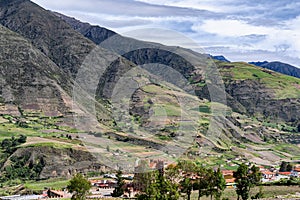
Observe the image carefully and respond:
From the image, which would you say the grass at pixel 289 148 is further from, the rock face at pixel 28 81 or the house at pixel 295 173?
the rock face at pixel 28 81

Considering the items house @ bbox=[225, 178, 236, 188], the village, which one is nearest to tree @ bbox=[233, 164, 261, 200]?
the village

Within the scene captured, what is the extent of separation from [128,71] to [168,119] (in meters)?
63.9

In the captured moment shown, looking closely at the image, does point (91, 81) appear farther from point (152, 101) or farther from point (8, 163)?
point (8, 163)

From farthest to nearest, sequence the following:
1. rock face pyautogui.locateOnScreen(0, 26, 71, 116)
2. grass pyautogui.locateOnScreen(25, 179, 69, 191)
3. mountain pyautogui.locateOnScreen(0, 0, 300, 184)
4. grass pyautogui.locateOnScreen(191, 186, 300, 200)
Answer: rock face pyautogui.locateOnScreen(0, 26, 71, 116) < mountain pyautogui.locateOnScreen(0, 0, 300, 184) < grass pyautogui.locateOnScreen(25, 179, 69, 191) < grass pyautogui.locateOnScreen(191, 186, 300, 200)

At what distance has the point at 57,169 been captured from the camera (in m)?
94.9

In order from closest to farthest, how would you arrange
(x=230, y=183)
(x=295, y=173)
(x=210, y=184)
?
1. (x=210, y=184)
2. (x=230, y=183)
3. (x=295, y=173)

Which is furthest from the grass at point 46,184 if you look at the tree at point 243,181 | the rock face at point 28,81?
the rock face at point 28,81

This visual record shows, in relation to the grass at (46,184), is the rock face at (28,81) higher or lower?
higher

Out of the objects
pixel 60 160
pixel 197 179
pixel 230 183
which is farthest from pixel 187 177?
pixel 60 160

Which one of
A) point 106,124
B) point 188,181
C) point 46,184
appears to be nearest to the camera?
point 188,181

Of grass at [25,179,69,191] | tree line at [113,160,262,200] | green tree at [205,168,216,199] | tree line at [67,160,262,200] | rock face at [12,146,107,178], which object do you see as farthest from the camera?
rock face at [12,146,107,178]

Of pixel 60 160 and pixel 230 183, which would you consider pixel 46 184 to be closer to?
pixel 60 160

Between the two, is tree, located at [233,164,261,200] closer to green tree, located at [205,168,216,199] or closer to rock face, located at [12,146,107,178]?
green tree, located at [205,168,216,199]

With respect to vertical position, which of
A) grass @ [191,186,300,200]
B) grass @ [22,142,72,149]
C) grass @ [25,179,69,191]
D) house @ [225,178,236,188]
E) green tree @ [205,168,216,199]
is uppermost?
green tree @ [205,168,216,199]
